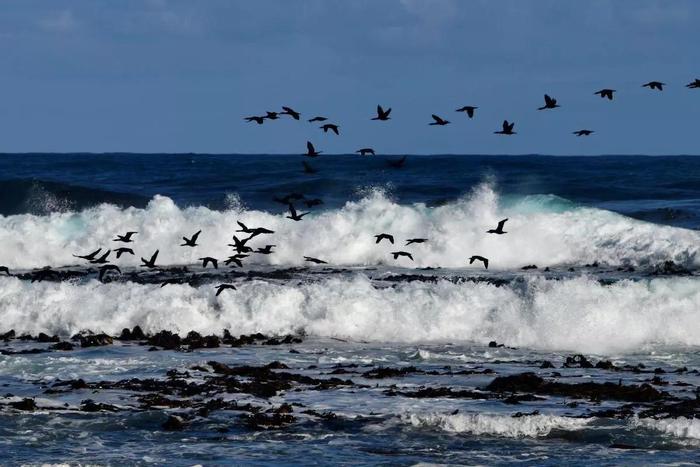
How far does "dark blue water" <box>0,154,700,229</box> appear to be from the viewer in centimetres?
5797

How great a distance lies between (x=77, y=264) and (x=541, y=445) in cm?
2981

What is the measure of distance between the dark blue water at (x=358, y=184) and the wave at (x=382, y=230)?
4217 mm

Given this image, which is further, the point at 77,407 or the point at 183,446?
the point at 77,407

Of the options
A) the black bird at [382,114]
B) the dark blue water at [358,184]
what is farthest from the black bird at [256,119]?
the dark blue water at [358,184]

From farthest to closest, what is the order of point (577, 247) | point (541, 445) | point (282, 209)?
1. point (282, 209)
2. point (577, 247)
3. point (541, 445)

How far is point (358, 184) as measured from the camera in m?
64.2

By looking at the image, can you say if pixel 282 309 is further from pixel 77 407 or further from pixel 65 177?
pixel 65 177

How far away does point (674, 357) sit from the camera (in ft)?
87.9

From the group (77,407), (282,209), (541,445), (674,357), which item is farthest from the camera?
(282,209)

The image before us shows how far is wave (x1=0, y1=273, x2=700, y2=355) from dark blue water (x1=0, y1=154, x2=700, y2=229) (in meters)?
17.9

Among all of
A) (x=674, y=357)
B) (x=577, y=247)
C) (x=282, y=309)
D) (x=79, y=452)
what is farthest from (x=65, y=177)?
(x=79, y=452)

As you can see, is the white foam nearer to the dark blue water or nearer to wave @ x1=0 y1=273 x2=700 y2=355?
wave @ x1=0 y1=273 x2=700 y2=355

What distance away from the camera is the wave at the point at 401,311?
30422mm

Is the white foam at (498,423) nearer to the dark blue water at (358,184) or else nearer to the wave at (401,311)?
the wave at (401,311)
